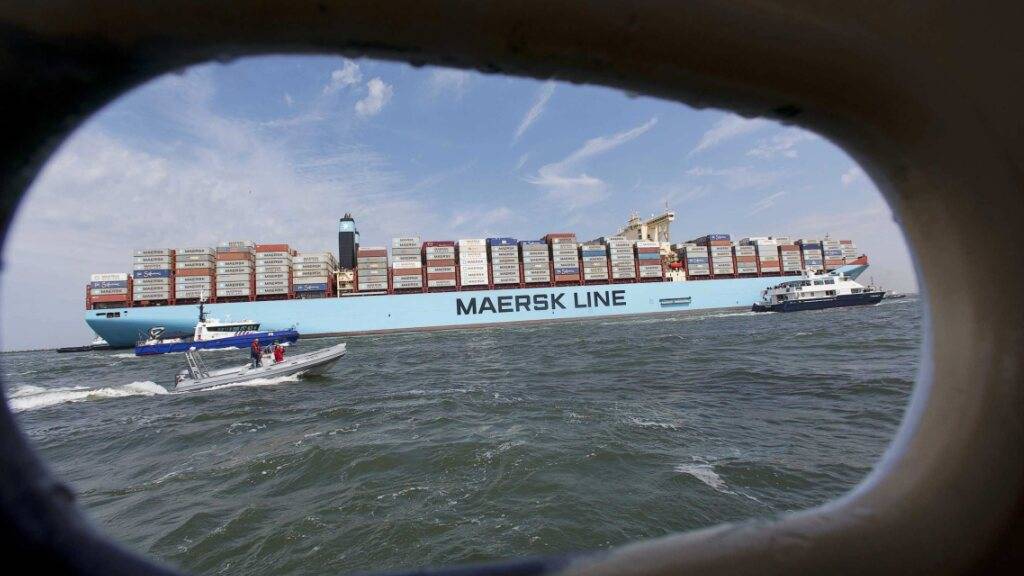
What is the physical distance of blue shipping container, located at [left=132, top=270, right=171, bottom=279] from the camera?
96.3 ft

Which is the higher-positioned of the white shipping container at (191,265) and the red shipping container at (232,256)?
the red shipping container at (232,256)

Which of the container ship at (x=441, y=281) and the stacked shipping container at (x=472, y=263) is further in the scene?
the stacked shipping container at (x=472, y=263)

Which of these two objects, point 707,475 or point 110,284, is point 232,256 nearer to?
point 110,284

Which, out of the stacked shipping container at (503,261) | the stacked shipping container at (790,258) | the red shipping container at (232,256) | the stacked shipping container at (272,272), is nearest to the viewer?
the stacked shipping container at (272,272)

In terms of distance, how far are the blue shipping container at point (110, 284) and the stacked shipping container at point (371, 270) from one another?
15943 mm

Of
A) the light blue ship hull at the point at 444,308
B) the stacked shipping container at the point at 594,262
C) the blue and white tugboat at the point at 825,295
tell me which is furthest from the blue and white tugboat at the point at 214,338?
the blue and white tugboat at the point at 825,295

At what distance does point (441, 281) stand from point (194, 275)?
61.2ft

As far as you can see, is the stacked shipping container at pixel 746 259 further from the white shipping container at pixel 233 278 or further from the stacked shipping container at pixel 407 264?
the white shipping container at pixel 233 278

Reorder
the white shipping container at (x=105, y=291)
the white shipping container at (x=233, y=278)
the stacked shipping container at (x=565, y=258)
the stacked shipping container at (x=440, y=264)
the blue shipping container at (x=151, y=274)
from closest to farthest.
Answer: the white shipping container at (x=105, y=291) < the blue shipping container at (x=151, y=274) < the white shipping container at (x=233, y=278) < the stacked shipping container at (x=440, y=264) < the stacked shipping container at (x=565, y=258)

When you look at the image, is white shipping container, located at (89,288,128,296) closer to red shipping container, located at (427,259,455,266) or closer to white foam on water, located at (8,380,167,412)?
white foam on water, located at (8,380,167,412)

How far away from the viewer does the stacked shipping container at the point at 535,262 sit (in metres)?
36.2

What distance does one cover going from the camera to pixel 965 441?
2.17 feet

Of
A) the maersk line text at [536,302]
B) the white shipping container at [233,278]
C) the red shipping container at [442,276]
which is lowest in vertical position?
the maersk line text at [536,302]

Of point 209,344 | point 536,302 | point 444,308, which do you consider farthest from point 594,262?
point 209,344
